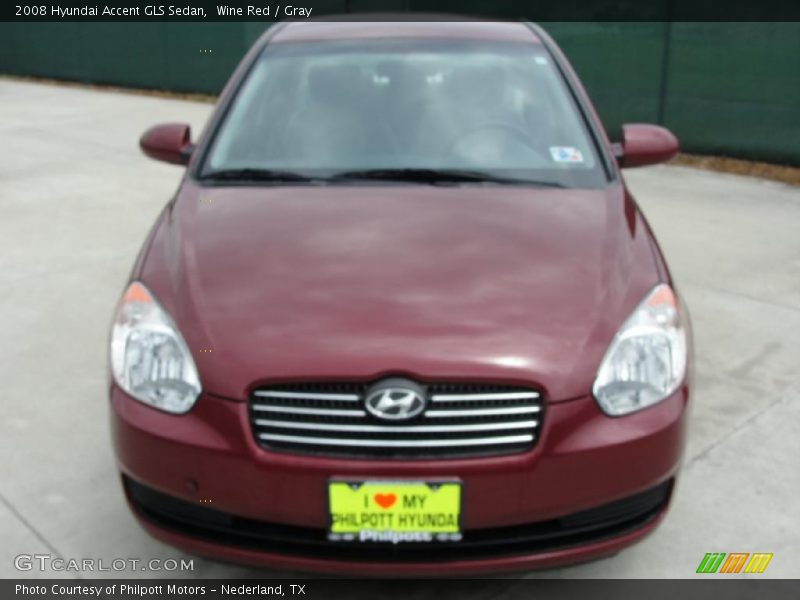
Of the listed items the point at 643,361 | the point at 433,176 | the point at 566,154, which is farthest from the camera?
the point at 566,154

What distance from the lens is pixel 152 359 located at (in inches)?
88.2

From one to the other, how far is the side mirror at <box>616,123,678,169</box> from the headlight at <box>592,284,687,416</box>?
4.11 ft

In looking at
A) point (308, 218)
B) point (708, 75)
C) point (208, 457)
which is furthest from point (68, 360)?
point (708, 75)

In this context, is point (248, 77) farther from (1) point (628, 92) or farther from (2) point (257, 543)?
(1) point (628, 92)

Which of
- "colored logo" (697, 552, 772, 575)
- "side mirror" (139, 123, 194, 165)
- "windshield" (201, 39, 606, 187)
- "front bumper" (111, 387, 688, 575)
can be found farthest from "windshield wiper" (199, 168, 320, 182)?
"colored logo" (697, 552, 772, 575)

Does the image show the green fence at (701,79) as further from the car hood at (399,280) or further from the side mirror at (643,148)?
the car hood at (399,280)

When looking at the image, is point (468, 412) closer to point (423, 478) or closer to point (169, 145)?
point (423, 478)

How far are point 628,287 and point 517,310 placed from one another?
350mm

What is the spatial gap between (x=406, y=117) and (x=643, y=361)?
139 cm

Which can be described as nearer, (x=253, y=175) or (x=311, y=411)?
(x=311, y=411)

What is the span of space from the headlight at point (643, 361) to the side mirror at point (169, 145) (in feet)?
6.48

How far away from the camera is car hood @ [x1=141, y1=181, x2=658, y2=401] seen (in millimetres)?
2098

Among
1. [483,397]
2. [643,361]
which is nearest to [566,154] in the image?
[643,361]

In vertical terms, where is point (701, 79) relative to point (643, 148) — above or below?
below
